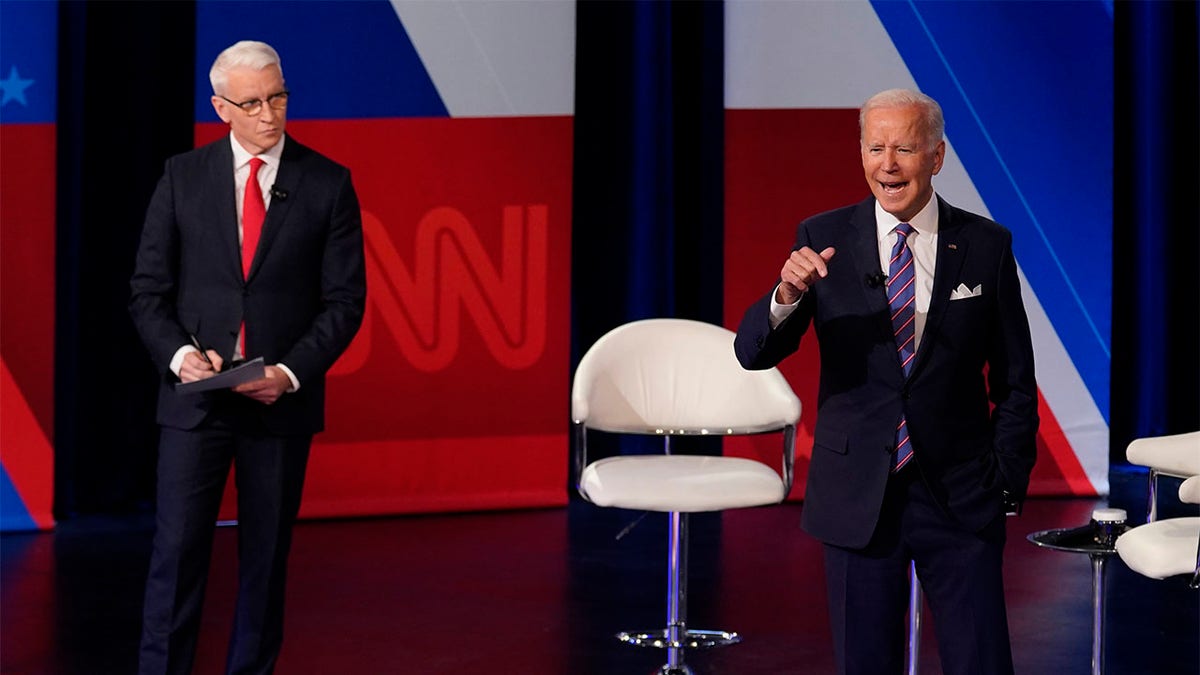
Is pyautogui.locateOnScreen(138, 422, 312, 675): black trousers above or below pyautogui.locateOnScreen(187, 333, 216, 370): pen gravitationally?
below

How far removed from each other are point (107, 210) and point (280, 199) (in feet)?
9.61

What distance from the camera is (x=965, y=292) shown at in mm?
2850

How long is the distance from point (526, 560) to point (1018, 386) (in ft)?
10.7

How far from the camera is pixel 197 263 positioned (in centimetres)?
371

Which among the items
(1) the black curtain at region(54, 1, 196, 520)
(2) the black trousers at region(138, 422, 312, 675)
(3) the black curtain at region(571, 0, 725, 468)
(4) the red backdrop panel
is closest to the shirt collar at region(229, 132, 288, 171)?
(2) the black trousers at region(138, 422, 312, 675)

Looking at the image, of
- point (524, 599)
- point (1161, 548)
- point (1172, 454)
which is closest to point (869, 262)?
point (1161, 548)

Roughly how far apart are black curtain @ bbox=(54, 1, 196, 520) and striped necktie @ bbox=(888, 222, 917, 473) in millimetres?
4250

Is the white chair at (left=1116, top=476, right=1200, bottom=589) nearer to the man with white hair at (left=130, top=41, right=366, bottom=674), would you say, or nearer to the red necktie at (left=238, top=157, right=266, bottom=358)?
the man with white hair at (left=130, top=41, right=366, bottom=674)

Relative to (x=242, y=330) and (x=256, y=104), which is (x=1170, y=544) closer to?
(x=242, y=330)

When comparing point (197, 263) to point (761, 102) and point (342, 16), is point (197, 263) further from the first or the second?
point (761, 102)

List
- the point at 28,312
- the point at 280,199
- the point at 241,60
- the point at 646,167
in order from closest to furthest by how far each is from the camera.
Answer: the point at 241,60 < the point at 280,199 < the point at 28,312 < the point at 646,167

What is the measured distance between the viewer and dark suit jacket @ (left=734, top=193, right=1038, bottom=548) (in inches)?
112

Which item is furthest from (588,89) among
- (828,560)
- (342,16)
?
(828,560)

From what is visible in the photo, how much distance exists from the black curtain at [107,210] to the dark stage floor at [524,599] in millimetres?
289
